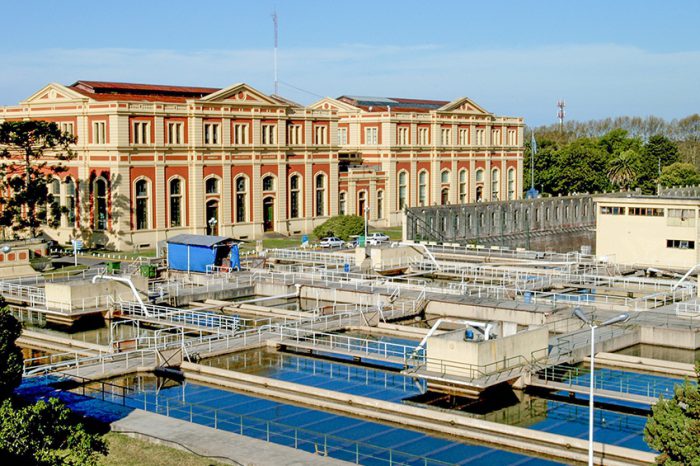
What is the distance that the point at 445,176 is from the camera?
109 m

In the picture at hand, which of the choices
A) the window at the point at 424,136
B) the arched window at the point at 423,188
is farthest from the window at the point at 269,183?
the window at the point at 424,136

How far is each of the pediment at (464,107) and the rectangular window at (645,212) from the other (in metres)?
41.7

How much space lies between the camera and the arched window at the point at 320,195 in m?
94.1

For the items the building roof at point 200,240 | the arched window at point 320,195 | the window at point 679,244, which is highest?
the arched window at point 320,195

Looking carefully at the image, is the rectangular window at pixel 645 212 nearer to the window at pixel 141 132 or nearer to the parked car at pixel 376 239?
the parked car at pixel 376 239

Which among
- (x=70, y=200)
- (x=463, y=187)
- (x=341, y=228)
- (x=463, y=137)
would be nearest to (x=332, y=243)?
(x=341, y=228)

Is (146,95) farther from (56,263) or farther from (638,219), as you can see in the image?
(638,219)

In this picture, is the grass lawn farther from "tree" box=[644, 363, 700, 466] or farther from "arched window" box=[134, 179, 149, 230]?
"arched window" box=[134, 179, 149, 230]

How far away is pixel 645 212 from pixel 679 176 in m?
71.2

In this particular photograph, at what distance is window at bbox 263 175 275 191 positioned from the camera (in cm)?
8906

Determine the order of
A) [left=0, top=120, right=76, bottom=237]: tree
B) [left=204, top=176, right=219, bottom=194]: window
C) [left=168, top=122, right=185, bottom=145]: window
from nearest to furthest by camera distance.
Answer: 1. [left=0, top=120, right=76, bottom=237]: tree
2. [left=168, top=122, right=185, bottom=145]: window
3. [left=204, top=176, right=219, bottom=194]: window

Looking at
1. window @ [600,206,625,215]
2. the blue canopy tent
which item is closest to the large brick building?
the blue canopy tent

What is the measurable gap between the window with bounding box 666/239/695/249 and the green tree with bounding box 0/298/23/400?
49107 millimetres

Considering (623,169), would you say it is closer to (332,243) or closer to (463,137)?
(463,137)
